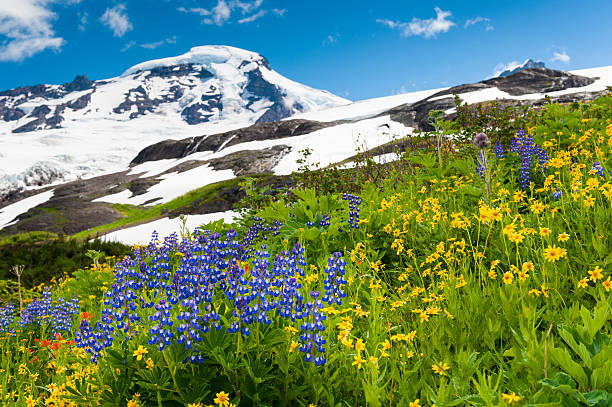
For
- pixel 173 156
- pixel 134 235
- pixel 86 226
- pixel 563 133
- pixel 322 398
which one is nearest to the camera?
pixel 322 398

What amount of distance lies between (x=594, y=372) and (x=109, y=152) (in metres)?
198

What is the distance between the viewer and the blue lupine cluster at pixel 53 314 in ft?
17.1

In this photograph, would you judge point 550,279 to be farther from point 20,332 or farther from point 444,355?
point 20,332

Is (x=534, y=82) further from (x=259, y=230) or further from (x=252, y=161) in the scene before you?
(x=259, y=230)

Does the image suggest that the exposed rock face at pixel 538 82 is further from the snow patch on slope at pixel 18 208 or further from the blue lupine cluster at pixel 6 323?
the snow patch on slope at pixel 18 208

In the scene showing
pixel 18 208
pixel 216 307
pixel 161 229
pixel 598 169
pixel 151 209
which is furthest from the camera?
pixel 18 208

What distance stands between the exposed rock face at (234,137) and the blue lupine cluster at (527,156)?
70588 mm

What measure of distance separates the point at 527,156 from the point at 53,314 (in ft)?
24.4

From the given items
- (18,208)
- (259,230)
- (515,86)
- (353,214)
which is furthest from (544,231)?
(18,208)

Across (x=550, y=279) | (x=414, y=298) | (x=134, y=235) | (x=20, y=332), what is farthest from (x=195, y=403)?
(x=134, y=235)

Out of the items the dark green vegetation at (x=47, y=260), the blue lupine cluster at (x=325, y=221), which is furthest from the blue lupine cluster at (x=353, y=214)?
the dark green vegetation at (x=47, y=260)

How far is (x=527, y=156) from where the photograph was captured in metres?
5.86

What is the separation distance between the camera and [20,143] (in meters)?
192

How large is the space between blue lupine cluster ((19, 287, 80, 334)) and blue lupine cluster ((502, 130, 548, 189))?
258 inches
